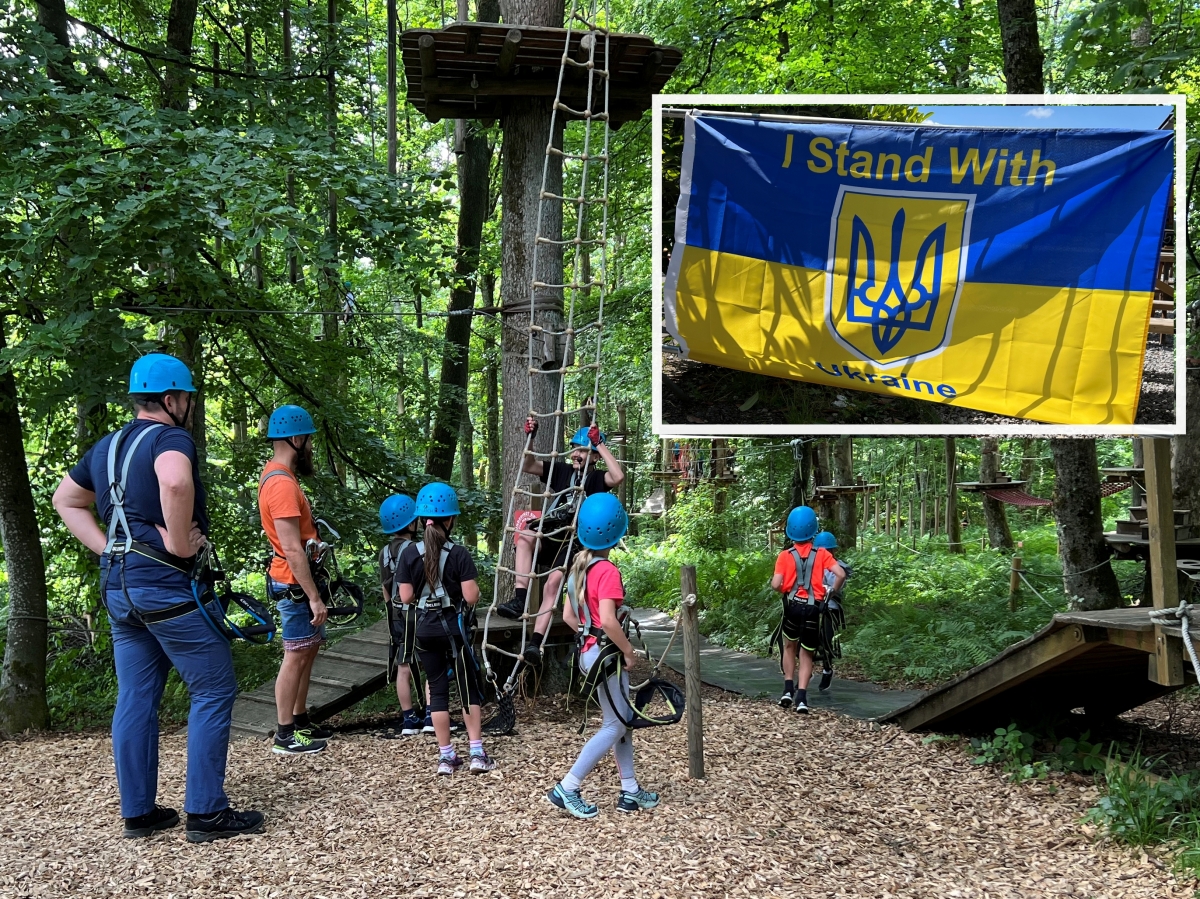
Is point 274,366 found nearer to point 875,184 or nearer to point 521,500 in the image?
point 521,500

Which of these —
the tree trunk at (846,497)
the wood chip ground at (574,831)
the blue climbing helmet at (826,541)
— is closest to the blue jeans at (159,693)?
the wood chip ground at (574,831)

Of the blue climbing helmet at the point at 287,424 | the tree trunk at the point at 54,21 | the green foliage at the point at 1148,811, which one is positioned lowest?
the green foliage at the point at 1148,811

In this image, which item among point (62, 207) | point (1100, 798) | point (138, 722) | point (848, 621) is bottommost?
point (848, 621)

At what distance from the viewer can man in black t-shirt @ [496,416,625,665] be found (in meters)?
6.00

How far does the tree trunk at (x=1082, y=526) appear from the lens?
8.66m

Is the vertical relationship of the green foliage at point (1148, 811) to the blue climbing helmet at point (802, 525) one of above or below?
below

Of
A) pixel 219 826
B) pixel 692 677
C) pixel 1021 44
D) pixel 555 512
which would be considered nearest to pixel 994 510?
pixel 1021 44

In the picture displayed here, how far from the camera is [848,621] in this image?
1128cm

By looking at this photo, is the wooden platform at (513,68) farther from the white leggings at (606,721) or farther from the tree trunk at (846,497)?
the tree trunk at (846,497)

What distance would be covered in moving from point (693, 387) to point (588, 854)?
248 cm

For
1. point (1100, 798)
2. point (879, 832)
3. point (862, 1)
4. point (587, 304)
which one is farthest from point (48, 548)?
point (862, 1)

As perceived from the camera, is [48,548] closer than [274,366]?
Yes

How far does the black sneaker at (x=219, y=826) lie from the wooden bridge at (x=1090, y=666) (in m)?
4.18

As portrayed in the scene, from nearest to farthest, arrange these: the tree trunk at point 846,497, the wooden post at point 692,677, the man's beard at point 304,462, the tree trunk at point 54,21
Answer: the wooden post at point 692,677
the man's beard at point 304,462
the tree trunk at point 54,21
the tree trunk at point 846,497
